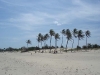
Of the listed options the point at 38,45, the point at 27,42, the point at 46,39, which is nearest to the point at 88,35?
the point at 46,39

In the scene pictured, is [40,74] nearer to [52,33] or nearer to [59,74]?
[59,74]

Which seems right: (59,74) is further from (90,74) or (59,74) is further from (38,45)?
(38,45)

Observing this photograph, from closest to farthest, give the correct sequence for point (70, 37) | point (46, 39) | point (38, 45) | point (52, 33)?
point (70, 37) < point (52, 33) < point (46, 39) < point (38, 45)

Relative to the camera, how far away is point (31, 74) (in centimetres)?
1608

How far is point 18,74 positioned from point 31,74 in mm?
1277

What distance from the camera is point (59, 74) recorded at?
15.9m

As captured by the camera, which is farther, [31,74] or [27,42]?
[27,42]

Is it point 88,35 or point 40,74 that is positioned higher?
point 88,35

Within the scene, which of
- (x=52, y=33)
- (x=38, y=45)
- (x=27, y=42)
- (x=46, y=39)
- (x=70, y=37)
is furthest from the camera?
(x=27, y=42)

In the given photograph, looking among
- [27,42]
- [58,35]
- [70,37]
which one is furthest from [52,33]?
[27,42]

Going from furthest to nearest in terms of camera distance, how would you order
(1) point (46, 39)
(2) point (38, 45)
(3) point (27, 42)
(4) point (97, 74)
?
(3) point (27, 42) → (2) point (38, 45) → (1) point (46, 39) → (4) point (97, 74)

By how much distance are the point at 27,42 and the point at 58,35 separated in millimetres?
51121

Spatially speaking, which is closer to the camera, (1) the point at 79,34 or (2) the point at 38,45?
(1) the point at 79,34

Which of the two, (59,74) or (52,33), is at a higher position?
(52,33)
